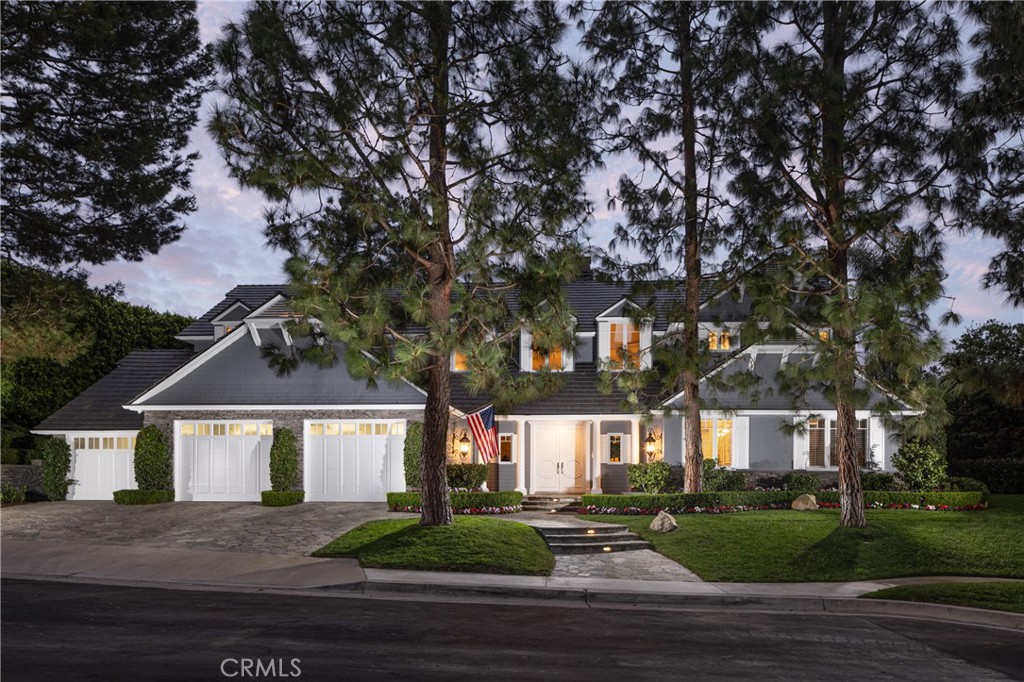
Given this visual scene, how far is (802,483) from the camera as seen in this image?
24875 mm

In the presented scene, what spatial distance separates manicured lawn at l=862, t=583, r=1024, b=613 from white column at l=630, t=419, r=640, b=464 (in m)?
13.6

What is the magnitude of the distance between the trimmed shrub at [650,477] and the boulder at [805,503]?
3606 mm

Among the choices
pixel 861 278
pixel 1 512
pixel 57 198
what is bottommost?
pixel 1 512

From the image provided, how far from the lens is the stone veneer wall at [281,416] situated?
25194 millimetres

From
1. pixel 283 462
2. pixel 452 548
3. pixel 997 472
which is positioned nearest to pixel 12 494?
pixel 283 462

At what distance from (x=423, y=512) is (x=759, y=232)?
31.4ft

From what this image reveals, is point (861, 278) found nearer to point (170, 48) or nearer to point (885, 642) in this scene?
point (885, 642)

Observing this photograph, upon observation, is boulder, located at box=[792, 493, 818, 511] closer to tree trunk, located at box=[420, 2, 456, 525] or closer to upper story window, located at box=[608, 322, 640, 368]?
upper story window, located at box=[608, 322, 640, 368]

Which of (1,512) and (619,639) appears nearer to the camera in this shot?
(619,639)

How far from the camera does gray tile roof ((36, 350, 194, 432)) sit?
2688cm

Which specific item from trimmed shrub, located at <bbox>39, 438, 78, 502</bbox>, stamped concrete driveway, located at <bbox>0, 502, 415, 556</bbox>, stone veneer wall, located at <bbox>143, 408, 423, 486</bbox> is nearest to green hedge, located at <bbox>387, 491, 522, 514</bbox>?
stamped concrete driveway, located at <bbox>0, 502, 415, 556</bbox>

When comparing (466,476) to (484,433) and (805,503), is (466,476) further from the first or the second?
(805,503)

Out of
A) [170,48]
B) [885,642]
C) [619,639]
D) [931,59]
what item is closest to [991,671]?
[885,642]

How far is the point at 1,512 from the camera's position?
23578 millimetres
